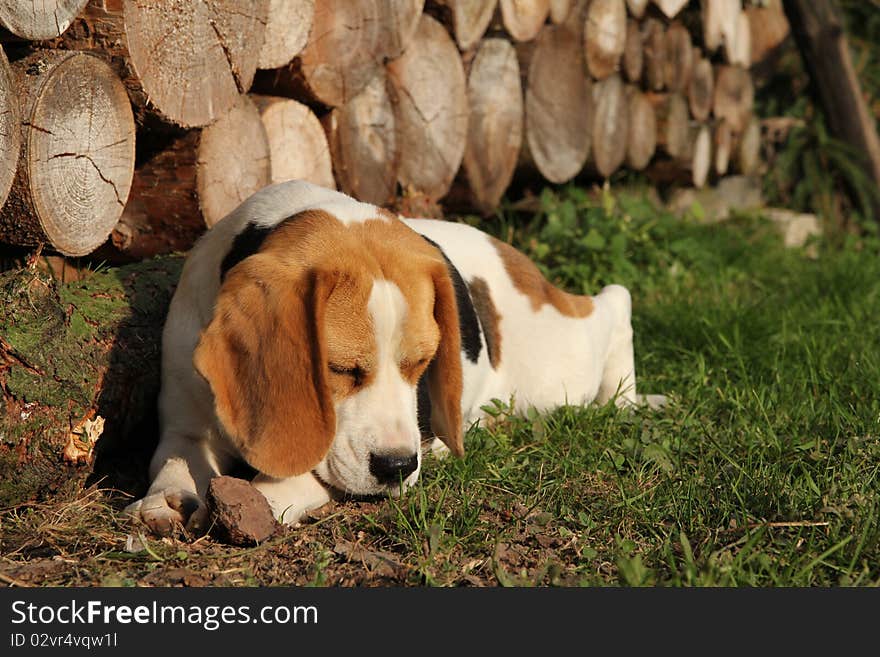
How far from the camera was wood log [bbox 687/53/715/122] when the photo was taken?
8.74m

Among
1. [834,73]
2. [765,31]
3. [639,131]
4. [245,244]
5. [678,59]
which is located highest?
[765,31]

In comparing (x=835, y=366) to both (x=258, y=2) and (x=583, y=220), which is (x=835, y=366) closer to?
(x=583, y=220)

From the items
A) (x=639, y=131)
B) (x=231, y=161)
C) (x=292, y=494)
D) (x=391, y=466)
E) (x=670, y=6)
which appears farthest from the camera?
(x=670, y=6)

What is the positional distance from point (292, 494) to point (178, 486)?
0.35 m

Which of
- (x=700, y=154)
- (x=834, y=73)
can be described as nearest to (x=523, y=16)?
(x=700, y=154)

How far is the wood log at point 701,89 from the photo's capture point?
8742 millimetres

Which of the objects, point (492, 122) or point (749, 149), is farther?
point (749, 149)

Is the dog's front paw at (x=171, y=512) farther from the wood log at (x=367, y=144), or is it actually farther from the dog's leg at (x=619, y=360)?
the wood log at (x=367, y=144)

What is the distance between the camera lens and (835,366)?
15.0 ft

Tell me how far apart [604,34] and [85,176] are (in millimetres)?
4431

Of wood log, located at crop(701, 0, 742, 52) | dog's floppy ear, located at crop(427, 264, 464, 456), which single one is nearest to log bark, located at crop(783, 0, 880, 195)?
wood log, located at crop(701, 0, 742, 52)

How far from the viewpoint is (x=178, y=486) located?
3.12 meters

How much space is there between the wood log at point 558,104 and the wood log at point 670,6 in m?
1.42

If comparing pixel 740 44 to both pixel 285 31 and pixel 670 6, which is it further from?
pixel 285 31
